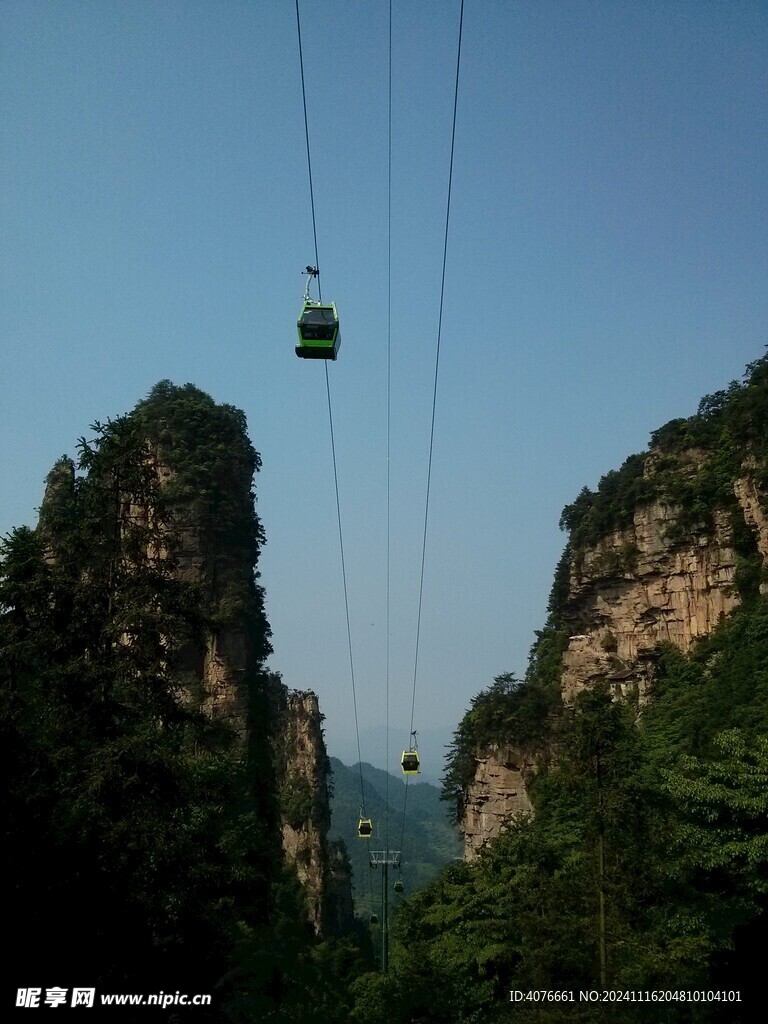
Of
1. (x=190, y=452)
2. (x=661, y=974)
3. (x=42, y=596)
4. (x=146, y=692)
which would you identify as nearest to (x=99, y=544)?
(x=42, y=596)

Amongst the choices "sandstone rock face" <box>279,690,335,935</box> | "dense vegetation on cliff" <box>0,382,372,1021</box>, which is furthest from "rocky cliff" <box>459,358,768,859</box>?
"dense vegetation on cliff" <box>0,382,372,1021</box>

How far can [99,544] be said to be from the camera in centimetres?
1440

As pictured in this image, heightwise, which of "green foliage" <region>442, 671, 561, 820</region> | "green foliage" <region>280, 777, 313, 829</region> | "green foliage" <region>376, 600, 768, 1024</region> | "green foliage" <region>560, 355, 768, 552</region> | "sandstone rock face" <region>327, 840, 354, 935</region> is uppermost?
"green foliage" <region>560, 355, 768, 552</region>

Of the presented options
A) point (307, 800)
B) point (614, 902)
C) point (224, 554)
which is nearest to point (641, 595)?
point (224, 554)

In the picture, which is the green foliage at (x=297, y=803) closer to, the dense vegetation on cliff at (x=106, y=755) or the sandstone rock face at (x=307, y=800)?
the sandstone rock face at (x=307, y=800)

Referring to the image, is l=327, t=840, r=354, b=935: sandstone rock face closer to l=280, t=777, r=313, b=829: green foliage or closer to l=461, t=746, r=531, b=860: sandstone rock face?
l=280, t=777, r=313, b=829: green foliage

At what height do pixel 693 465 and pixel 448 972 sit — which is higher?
pixel 693 465

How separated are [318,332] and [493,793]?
111ft

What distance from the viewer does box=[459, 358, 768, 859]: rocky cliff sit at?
42.2m

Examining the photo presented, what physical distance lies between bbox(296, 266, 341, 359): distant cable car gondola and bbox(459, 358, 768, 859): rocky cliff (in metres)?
29.9

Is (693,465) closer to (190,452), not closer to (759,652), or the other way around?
(759,652)

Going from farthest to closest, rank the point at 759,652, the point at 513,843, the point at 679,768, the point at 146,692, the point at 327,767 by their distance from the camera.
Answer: the point at 327,767 → the point at 759,652 → the point at 513,843 → the point at 679,768 → the point at 146,692

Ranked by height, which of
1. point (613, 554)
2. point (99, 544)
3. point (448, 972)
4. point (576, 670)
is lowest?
point (448, 972)

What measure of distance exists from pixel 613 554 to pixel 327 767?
901 inches
